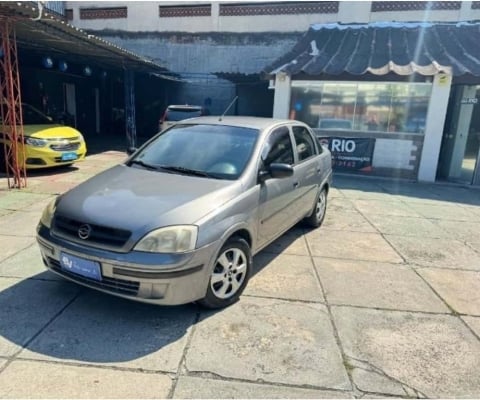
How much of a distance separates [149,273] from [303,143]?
2.97 meters

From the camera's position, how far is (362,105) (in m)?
10.7

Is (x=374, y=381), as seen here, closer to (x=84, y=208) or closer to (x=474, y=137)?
(x=84, y=208)

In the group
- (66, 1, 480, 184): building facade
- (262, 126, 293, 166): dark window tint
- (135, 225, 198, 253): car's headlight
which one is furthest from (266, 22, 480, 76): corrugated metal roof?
(135, 225, 198, 253): car's headlight

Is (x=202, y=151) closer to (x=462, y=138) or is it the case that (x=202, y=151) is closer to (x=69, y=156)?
(x=69, y=156)

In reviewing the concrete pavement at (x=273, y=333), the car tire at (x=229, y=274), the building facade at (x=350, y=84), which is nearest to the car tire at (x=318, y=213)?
the concrete pavement at (x=273, y=333)

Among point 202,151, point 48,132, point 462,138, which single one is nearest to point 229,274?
point 202,151

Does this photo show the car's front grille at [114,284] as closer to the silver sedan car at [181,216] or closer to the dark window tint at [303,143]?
the silver sedan car at [181,216]

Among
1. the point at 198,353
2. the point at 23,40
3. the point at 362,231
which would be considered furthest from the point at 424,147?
the point at 23,40

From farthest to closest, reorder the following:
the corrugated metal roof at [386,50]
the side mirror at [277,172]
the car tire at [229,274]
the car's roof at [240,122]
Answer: the corrugated metal roof at [386,50]
the car's roof at [240,122]
the side mirror at [277,172]
the car tire at [229,274]

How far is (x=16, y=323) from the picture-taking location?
292cm

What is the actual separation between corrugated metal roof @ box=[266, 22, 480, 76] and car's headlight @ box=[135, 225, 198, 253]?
28.6 ft

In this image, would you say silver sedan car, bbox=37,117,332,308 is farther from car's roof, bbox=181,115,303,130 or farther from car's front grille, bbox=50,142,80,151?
car's front grille, bbox=50,142,80,151

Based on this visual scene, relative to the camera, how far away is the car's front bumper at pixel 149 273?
2688 mm

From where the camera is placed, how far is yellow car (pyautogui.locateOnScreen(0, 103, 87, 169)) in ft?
26.4
